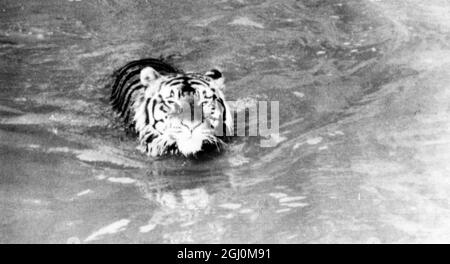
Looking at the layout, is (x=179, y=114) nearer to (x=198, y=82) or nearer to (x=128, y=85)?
(x=198, y=82)

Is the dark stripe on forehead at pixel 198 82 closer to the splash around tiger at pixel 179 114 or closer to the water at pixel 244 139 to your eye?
the splash around tiger at pixel 179 114

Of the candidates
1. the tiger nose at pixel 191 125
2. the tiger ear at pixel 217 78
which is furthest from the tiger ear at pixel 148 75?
the tiger nose at pixel 191 125

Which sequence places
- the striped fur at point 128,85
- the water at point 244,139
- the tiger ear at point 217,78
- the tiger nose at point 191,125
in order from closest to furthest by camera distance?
the water at point 244,139 → the tiger nose at point 191,125 → the tiger ear at point 217,78 → the striped fur at point 128,85

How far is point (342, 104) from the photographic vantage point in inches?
217

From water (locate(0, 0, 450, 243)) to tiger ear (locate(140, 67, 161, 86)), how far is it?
48 cm

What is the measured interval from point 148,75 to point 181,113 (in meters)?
0.51

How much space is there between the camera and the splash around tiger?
4504mm

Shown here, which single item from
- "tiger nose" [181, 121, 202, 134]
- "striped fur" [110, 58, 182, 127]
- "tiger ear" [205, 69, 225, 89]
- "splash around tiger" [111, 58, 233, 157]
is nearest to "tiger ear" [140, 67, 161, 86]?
"splash around tiger" [111, 58, 233, 157]

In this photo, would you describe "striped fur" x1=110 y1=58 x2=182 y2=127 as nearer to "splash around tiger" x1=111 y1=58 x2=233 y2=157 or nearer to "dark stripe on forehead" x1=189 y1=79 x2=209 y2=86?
"splash around tiger" x1=111 y1=58 x2=233 y2=157

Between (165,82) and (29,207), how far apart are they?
146 centimetres

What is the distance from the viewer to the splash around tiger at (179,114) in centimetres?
450

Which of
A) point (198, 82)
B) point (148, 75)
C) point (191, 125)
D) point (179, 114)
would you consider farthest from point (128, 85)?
point (191, 125)

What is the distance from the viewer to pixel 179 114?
457cm

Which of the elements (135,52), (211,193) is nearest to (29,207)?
(211,193)
